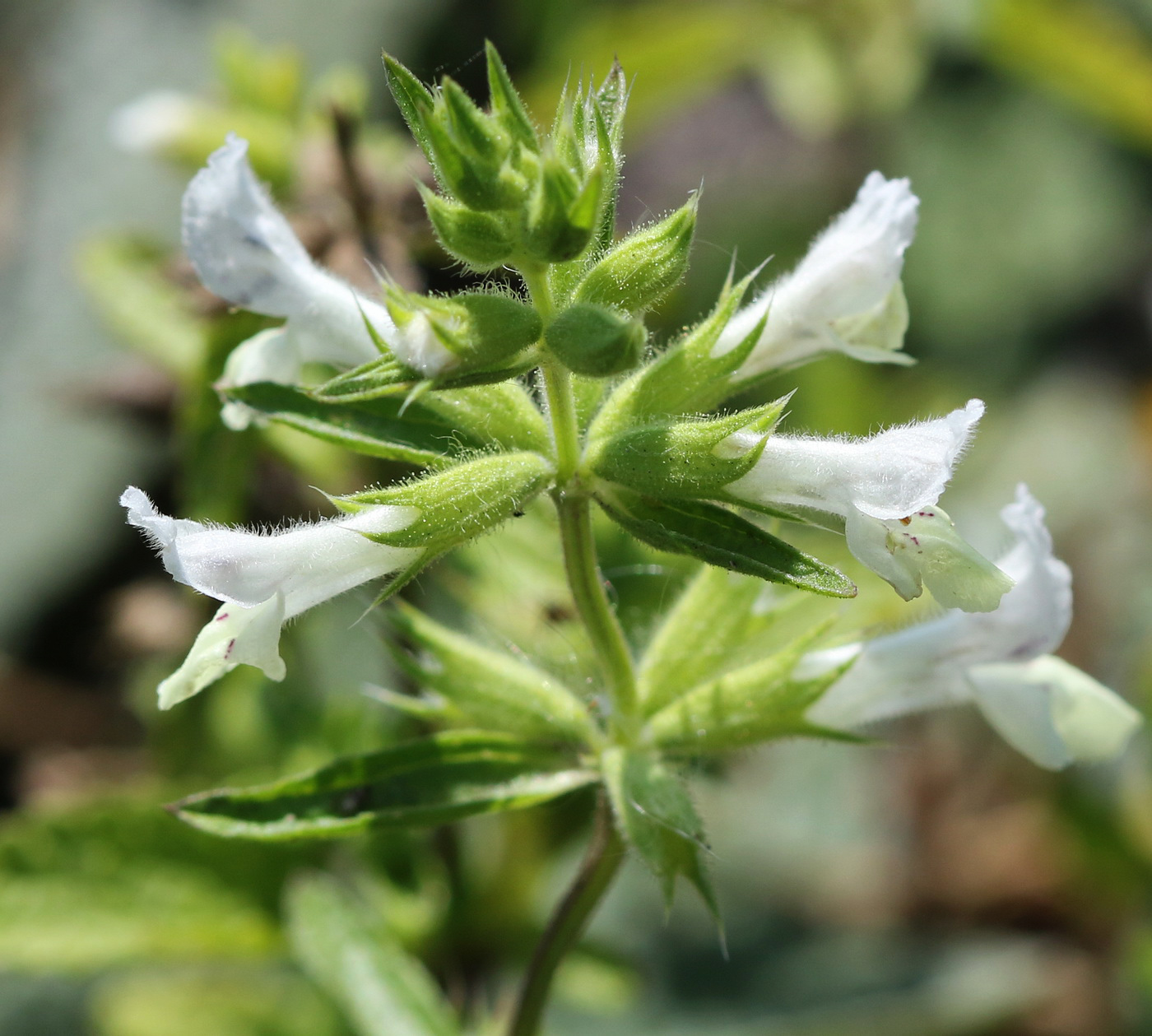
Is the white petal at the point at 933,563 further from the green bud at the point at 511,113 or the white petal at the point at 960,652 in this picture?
the green bud at the point at 511,113

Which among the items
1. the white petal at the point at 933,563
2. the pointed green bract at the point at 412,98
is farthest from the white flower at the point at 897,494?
the pointed green bract at the point at 412,98

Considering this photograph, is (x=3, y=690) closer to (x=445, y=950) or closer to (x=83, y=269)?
(x=83, y=269)

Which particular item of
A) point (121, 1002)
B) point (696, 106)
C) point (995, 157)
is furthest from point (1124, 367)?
point (121, 1002)

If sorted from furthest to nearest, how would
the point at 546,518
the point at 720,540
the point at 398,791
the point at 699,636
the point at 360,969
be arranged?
1. the point at 360,969
2. the point at 546,518
3. the point at 699,636
4. the point at 398,791
5. the point at 720,540

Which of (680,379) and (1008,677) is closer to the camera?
(680,379)

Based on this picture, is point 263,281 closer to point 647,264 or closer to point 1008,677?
point 647,264

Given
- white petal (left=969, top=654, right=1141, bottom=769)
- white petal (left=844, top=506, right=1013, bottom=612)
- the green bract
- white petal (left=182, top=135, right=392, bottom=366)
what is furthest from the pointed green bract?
white petal (left=969, top=654, right=1141, bottom=769)

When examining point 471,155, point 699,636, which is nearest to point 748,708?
point 699,636
